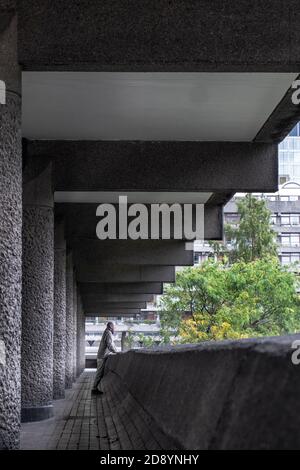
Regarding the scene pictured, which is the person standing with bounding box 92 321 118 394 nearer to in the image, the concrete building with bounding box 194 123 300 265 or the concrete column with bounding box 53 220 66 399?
the concrete column with bounding box 53 220 66 399

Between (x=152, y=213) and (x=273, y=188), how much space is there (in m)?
7.70

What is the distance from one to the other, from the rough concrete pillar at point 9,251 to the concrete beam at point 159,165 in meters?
7.65

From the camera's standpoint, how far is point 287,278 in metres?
63.6

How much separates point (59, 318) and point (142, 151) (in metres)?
5.94

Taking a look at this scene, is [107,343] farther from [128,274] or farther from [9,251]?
[128,274]

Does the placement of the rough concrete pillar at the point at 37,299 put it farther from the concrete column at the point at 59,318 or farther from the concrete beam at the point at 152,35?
the concrete beam at the point at 152,35

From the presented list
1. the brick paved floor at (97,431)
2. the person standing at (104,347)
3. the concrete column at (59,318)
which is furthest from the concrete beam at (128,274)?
the brick paved floor at (97,431)

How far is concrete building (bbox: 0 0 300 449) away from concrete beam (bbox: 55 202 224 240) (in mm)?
258

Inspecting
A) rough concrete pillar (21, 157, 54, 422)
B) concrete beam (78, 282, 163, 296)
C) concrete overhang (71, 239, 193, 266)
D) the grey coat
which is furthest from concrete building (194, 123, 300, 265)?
rough concrete pillar (21, 157, 54, 422)

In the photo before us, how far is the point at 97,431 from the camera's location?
35.2 feet

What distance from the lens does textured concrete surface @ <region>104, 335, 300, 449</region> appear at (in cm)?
282

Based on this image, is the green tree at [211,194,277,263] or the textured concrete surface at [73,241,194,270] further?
the green tree at [211,194,277,263]

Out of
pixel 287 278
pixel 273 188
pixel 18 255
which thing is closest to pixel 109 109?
pixel 273 188

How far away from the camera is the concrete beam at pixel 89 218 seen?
2444 centimetres
